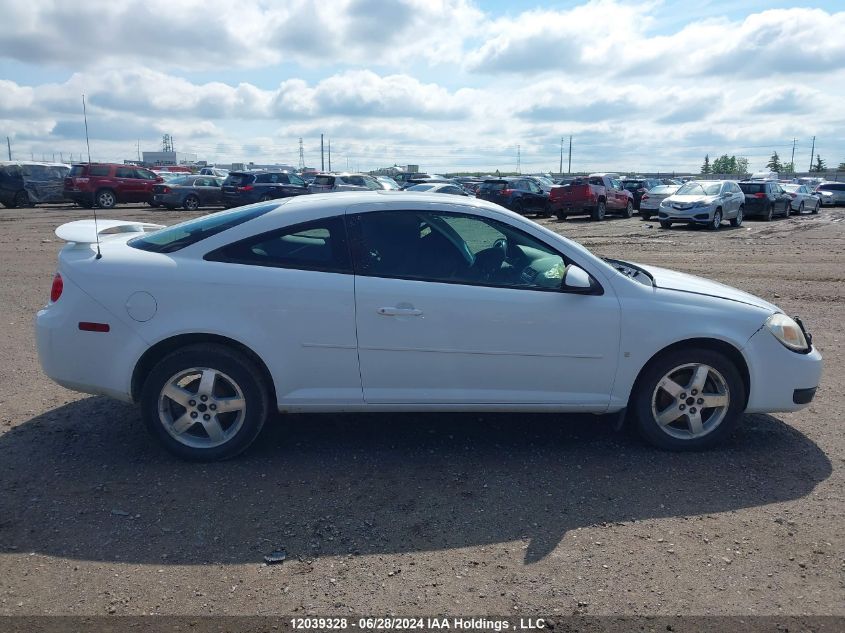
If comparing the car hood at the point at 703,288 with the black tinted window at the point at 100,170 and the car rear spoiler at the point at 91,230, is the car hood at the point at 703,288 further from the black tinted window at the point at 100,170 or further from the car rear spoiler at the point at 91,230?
the black tinted window at the point at 100,170

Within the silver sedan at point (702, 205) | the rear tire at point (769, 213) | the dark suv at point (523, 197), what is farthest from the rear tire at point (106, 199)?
the rear tire at point (769, 213)

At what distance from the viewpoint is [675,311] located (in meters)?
4.55

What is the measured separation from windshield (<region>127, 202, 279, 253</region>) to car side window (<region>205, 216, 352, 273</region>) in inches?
7.8

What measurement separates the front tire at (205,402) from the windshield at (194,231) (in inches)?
27.2

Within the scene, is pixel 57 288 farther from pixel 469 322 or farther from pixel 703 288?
pixel 703 288

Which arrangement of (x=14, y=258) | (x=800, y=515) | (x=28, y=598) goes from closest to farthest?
(x=28, y=598) < (x=800, y=515) < (x=14, y=258)

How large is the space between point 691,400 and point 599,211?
24.3 meters

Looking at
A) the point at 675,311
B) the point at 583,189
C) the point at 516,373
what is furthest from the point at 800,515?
the point at 583,189

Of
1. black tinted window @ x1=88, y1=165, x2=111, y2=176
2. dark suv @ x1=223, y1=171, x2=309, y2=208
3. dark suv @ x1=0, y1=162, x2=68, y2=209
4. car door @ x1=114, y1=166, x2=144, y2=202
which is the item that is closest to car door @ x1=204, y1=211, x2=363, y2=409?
dark suv @ x1=223, y1=171, x2=309, y2=208

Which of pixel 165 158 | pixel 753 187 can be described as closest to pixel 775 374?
pixel 753 187

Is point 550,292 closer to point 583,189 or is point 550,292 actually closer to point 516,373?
point 516,373

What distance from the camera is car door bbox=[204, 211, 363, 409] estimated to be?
169 inches

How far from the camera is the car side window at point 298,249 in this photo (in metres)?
4.43

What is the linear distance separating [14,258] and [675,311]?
13182 mm
